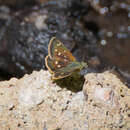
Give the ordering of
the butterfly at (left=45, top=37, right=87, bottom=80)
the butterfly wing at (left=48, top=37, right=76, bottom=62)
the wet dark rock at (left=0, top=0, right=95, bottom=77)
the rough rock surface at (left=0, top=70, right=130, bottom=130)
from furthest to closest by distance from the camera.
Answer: the wet dark rock at (left=0, top=0, right=95, bottom=77), the butterfly wing at (left=48, top=37, right=76, bottom=62), the butterfly at (left=45, top=37, right=87, bottom=80), the rough rock surface at (left=0, top=70, right=130, bottom=130)

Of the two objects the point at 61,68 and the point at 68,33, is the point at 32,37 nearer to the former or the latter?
the point at 68,33

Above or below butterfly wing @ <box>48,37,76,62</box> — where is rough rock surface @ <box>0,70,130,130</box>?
below

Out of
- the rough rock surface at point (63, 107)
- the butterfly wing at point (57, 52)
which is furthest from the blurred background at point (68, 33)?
the rough rock surface at point (63, 107)

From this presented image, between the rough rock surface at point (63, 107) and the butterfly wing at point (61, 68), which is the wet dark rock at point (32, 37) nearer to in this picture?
the butterfly wing at point (61, 68)

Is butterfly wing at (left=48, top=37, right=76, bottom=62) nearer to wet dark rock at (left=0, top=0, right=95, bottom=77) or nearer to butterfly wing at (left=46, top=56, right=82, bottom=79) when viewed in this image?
butterfly wing at (left=46, top=56, right=82, bottom=79)

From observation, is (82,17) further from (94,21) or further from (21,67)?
(21,67)

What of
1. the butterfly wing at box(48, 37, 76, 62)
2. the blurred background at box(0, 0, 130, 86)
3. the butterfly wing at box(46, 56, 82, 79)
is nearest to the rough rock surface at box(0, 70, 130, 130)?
the butterfly wing at box(46, 56, 82, 79)

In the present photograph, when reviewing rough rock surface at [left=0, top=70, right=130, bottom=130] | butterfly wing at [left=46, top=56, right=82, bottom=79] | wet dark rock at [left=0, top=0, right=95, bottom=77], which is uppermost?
wet dark rock at [left=0, top=0, right=95, bottom=77]
